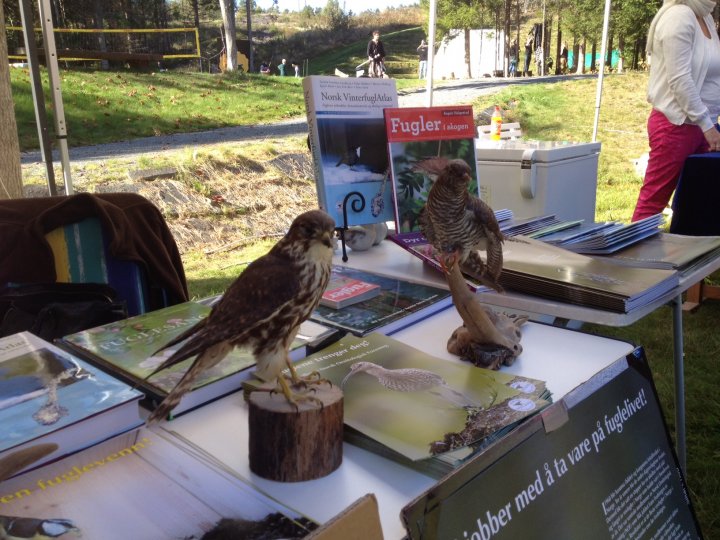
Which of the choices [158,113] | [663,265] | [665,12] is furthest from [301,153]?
[663,265]

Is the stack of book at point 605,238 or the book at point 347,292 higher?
the stack of book at point 605,238

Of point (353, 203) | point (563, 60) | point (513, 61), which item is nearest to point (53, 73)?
point (353, 203)

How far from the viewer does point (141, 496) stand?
0.75 m

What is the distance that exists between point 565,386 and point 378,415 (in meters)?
0.39

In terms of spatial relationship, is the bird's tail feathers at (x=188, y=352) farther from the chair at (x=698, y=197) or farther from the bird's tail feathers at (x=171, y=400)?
the chair at (x=698, y=197)

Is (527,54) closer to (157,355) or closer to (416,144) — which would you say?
(416,144)

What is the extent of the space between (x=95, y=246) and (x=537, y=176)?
1956 mm

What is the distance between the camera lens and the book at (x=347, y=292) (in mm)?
1423

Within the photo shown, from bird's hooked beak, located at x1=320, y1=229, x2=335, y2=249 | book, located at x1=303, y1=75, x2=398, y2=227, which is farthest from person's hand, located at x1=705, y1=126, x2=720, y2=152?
bird's hooked beak, located at x1=320, y1=229, x2=335, y2=249

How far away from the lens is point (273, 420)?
801mm

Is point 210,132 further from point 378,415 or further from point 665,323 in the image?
point 378,415

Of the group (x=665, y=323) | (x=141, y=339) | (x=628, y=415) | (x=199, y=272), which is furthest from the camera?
(x=199, y=272)

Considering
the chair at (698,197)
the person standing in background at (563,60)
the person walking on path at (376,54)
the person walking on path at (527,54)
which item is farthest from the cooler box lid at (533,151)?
the person standing in background at (563,60)

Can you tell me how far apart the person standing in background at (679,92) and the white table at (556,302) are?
57.8 inches
